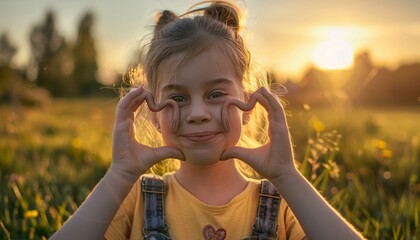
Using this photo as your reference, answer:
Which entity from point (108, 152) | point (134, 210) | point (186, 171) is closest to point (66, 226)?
point (134, 210)

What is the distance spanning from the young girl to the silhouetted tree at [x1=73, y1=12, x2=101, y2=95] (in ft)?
127

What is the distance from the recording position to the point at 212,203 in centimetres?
223

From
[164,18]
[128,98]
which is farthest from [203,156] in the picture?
[164,18]

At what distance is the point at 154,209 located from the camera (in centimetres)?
223

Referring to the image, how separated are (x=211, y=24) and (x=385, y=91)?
22435mm

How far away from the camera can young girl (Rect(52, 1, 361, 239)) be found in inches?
78.8

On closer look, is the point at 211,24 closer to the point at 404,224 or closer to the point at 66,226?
the point at 66,226

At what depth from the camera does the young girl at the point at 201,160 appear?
200cm

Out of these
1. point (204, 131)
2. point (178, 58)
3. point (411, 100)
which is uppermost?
point (178, 58)

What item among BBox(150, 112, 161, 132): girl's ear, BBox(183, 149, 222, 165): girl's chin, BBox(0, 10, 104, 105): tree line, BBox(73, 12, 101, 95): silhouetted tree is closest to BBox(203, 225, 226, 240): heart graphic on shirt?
BBox(183, 149, 222, 165): girl's chin

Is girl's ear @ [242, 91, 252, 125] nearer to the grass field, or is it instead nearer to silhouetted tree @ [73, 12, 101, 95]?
the grass field

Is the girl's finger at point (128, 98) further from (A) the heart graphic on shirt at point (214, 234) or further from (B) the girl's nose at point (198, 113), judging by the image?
(A) the heart graphic on shirt at point (214, 234)

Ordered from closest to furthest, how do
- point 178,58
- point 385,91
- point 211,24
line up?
point 178,58 < point 211,24 < point 385,91

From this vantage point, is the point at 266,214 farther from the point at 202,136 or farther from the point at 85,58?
the point at 85,58
